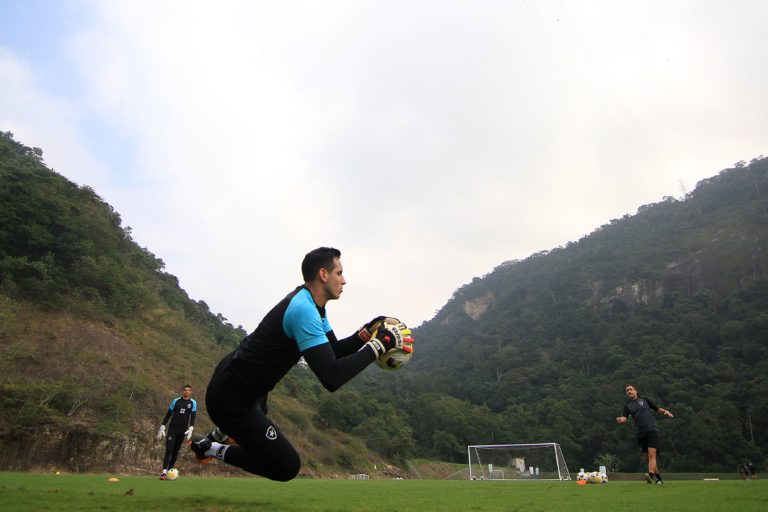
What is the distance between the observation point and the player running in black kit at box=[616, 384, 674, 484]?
1062 cm

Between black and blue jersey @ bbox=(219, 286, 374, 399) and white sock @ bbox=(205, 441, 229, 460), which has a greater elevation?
black and blue jersey @ bbox=(219, 286, 374, 399)

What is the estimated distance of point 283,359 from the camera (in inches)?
152

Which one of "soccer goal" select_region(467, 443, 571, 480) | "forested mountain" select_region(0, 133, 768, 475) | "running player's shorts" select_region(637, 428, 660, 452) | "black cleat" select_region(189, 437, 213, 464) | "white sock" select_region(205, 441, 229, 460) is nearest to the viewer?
"white sock" select_region(205, 441, 229, 460)

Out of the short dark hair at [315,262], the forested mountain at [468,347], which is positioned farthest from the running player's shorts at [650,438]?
the forested mountain at [468,347]

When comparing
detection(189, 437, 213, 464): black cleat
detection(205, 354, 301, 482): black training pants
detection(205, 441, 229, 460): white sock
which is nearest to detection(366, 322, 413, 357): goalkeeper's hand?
detection(205, 354, 301, 482): black training pants

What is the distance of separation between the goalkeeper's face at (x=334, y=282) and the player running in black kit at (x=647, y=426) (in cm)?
884

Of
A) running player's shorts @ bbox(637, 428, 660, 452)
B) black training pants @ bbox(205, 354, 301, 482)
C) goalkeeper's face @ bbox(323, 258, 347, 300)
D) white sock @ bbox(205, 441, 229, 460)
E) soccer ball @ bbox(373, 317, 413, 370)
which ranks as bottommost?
running player's shorts @ bbox(637, 428, 660, 452)

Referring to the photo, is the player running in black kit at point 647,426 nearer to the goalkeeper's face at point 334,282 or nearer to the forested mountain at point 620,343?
the goalkeeper's face at point 334,282

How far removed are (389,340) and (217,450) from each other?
7.51 ft

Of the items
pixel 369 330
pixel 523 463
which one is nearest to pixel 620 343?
pixel 523 463

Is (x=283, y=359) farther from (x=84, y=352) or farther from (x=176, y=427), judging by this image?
(x=84, y=352)

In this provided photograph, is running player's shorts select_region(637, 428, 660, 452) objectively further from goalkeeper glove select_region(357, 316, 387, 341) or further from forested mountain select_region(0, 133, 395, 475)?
forested mountain select_region(0, 133, 395, 475)

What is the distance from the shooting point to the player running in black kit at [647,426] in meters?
10.6

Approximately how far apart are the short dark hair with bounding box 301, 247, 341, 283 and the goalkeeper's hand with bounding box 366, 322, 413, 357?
2.29ft
